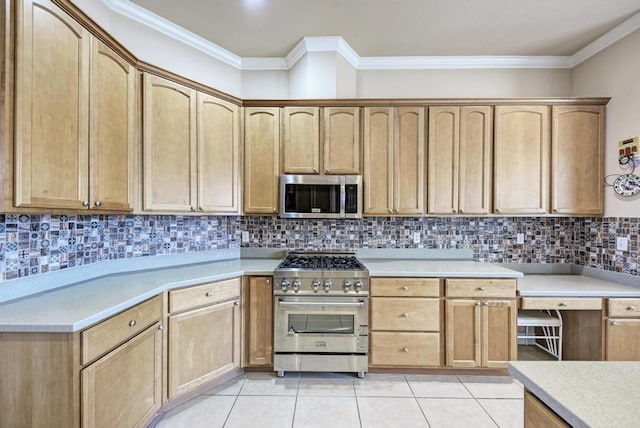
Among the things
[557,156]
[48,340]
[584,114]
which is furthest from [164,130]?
[584,114]

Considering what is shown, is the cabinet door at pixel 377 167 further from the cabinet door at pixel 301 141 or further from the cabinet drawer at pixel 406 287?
the cabinet drawer at pixel 406 287

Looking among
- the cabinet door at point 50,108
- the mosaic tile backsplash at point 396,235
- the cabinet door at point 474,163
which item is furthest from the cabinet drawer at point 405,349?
the cabinet door at point 50,108

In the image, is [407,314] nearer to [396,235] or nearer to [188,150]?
[396,235]

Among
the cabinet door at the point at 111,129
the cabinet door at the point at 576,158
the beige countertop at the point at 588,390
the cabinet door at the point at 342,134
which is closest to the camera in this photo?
the beige countertop at the point at 588,390

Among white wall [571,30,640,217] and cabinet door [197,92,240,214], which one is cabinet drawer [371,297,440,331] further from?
white wall [571,30,640,217]

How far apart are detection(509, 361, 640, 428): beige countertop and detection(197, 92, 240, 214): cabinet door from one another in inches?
91.4

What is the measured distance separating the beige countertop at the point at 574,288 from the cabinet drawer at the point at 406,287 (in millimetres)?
703

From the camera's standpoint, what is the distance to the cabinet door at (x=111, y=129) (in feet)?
5.66

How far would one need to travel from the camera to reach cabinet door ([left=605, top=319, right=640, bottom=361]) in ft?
7.23

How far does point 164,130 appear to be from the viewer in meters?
2.28

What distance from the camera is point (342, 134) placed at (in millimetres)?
2721

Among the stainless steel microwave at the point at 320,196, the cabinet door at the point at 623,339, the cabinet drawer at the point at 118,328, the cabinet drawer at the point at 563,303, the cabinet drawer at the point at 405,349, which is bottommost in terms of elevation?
the cabinet drawer at the point at 405,349

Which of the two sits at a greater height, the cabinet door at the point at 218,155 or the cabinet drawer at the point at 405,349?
the cabinet door at the point at 218,155

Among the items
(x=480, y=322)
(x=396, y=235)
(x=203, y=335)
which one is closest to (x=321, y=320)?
(x=203, y=335)
